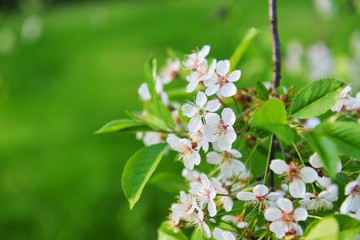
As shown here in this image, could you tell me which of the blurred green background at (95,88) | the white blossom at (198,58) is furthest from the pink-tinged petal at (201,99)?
the blurred green background at (95,88)

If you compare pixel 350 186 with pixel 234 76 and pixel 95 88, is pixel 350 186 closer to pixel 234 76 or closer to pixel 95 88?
pixel 234 76

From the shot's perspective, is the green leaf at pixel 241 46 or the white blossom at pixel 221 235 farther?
the green leaf at pixel 241 46

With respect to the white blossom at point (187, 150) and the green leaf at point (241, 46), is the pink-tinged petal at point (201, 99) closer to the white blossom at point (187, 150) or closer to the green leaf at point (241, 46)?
the white blossom at point (187, 150)

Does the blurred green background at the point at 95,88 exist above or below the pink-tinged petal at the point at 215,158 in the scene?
below

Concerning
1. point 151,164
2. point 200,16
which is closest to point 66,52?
point 200,16

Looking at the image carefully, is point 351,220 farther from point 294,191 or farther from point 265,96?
point 265,96

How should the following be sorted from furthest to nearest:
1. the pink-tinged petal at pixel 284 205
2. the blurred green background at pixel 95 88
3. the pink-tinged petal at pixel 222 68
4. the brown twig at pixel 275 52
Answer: the blurred green background at pixel 95 88 < the brown twig at pixel 275 52 < the pink-tinged petal at pixel 222 68 < the pink-tinged petal at pixel 284 205

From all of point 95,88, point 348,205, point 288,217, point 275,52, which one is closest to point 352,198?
point 348,205

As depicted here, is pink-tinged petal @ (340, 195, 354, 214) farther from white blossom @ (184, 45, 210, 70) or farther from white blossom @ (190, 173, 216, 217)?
white blossom @ (184, 45, 210, 70)
